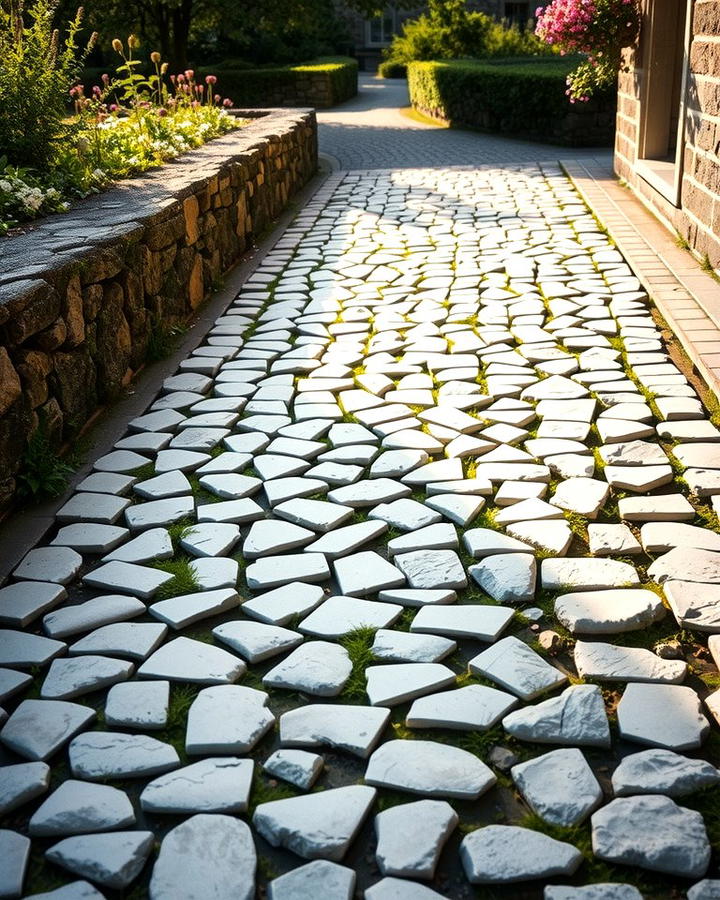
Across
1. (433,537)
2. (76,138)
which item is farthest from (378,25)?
(433,537)

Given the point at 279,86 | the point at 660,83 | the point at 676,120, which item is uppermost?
the point at 279,86

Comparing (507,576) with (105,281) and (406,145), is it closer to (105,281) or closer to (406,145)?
(105,281)

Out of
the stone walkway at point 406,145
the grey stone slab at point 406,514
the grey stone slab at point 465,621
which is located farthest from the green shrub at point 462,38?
the grey stone slab at point 465,621

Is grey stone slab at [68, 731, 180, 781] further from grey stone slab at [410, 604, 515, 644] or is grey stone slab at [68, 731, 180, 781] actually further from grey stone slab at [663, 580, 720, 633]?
grey stone slab at [663, 580, 720, 633]

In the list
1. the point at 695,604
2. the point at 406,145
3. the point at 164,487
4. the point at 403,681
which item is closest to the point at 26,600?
the point at 164,487

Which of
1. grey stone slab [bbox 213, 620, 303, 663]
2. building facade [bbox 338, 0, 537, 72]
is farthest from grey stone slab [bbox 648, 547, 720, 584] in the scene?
building facade [bbox 338, 0, 537, 72]

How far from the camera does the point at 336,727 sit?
2.21m

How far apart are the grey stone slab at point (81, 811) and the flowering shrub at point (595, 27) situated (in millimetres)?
8271

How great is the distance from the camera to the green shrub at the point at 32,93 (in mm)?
5523

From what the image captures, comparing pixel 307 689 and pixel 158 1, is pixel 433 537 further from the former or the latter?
pixel 158 1

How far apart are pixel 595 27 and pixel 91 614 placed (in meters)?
7.80

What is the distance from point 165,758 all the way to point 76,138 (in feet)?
16.8

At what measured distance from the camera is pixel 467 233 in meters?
7.66

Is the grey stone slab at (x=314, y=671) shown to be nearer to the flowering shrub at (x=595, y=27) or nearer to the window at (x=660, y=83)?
the window at (x=660, y=83)
